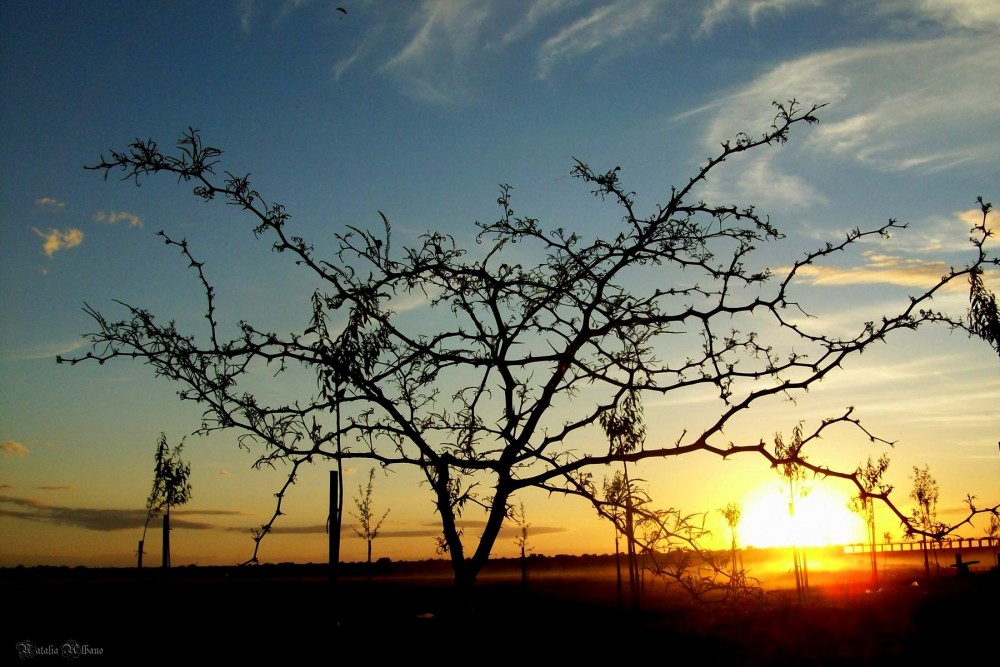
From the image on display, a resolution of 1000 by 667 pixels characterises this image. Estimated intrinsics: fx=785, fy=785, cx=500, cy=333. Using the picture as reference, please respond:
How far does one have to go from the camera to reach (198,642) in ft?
90.2

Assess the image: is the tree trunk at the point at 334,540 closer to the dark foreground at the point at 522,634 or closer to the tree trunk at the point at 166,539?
the dark foreground at the point at 522,634

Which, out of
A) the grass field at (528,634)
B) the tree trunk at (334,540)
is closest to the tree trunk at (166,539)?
the grass field at (528,634)

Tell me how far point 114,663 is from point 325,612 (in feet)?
57.4

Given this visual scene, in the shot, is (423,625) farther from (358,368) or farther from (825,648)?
(358,368)

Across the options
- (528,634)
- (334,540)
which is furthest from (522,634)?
(334,540)

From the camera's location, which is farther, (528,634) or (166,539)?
(166,539)

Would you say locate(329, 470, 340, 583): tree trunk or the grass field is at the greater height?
locate(329, 470, 340, 583): tree trunk

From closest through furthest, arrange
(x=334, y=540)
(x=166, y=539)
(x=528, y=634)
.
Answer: (x=334, y=540)
(x=528, y=634)
(x=166, y=539)

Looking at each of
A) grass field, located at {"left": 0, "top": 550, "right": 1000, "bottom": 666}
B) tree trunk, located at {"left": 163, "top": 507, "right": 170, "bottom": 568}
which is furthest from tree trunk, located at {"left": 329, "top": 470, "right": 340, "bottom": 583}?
tree trunk, located at {"left": 163, "top": 507, "right": 170, "bottom": 568}

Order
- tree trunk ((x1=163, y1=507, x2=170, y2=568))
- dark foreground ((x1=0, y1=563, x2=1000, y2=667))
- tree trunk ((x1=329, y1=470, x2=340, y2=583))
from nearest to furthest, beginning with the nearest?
tree trunk ((x1=329, y1=470, x2=340, y2=583)) → dark foreground ((x1=0, y1=563, x2=1000, y2=667)) → tree trunk ((x1=163, y1=507, x2=170, y2=568))

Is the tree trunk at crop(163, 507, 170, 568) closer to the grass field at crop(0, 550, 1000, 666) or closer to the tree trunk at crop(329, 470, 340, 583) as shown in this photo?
the grass field at crop(0, 550, 1000, 666)

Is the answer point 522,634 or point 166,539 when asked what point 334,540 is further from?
point 166,539

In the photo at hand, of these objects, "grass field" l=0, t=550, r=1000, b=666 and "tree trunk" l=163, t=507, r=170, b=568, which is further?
"tree trunk" l=163, t=507, r=170, b=568

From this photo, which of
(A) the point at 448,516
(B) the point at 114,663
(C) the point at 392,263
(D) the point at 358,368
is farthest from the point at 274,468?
(B) the point at 114,663
